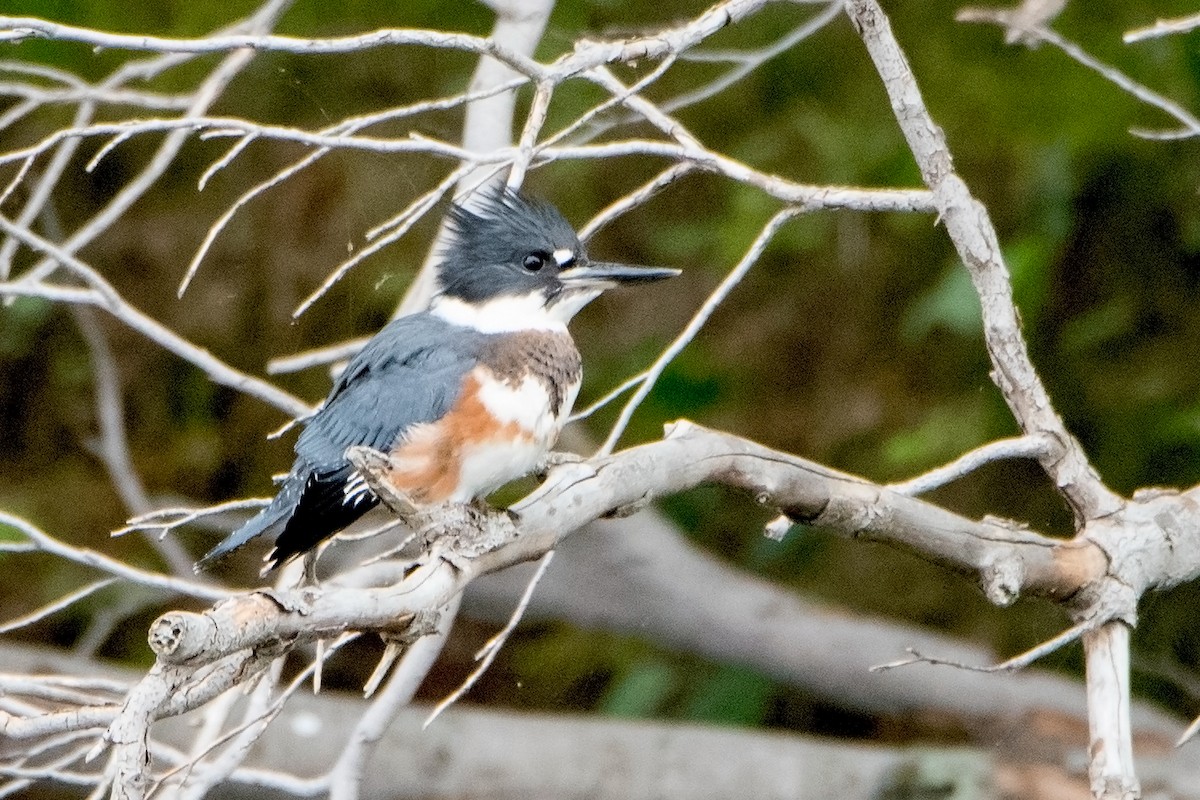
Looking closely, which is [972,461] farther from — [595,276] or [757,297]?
[757,297]

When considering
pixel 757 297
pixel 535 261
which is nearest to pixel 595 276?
pixel 535 261

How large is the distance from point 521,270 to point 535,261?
0.08 ft

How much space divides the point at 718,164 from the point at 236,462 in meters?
2.54

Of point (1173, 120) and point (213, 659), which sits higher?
point (1173, 120)

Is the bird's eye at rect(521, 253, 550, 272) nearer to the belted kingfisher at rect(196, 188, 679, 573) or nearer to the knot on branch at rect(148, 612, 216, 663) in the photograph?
the belted kingfisher at rect(196, 188, 679, 573)

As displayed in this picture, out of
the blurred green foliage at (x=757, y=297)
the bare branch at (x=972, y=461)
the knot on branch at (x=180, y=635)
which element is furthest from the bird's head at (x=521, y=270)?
the knot on branch at (x=180, y=635)

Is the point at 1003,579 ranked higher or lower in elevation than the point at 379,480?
higher

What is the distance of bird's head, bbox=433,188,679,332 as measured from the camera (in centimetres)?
215

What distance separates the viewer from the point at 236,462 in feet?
13.4

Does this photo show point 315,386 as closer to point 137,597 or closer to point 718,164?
point 137,597

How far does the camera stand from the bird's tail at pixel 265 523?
5.97 ft

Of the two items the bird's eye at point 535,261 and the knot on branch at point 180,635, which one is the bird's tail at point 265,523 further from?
the knot on branch at point 180,635

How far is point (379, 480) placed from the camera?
1.46m

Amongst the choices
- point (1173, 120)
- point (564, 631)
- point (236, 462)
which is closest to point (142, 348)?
point (236, 462)
